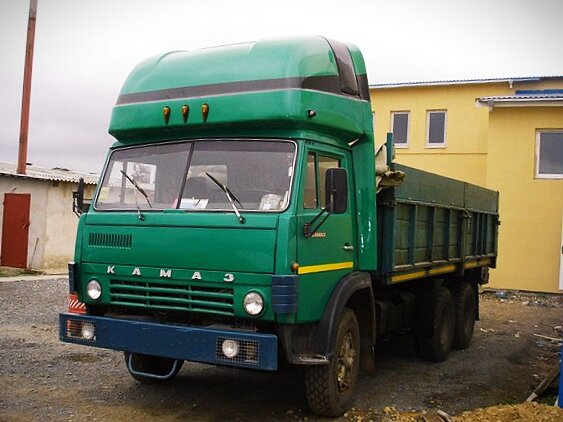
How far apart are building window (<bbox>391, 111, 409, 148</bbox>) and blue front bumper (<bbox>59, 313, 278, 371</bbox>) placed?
1556 centimetres

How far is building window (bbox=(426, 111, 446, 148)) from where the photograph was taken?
19.8 m

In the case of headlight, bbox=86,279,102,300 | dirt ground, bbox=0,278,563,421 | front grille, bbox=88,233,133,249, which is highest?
front grille, bbox=88,233,133,249

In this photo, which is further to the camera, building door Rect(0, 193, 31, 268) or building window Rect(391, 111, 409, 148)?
building window Rect(391, 111, 409, 148)

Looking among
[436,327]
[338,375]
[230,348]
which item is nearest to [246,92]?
[230,348]

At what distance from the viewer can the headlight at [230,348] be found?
504cm

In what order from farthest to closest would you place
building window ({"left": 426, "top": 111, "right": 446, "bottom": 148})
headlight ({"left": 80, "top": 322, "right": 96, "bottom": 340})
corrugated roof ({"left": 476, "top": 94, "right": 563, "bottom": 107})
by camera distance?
building window ({"left": 426, "top": 111, "right": 446, "bottom": 148}) → corrugated roof ({"left": 476, "top": 94, "right": 563, "bottom": 107}) → headlight ({"left": 80, "top": 322, "right": 96, "bottom": 340})

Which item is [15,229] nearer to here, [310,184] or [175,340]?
[175,340]

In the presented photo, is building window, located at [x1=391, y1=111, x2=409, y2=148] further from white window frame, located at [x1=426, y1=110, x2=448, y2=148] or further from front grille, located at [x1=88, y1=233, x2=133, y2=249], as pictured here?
front grille, located at [x1=88, y1=233, x2=133, y2=249]

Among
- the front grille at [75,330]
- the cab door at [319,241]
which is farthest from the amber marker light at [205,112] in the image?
the front grille at [75,330]

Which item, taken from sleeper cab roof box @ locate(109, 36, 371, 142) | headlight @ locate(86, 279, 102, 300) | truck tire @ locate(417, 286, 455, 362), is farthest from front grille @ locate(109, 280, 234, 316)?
truck tire @ locate(417, 286, 455, 362)

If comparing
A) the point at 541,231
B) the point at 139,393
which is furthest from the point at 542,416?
the point at 541,231

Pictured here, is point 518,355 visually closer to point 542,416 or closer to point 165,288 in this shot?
point 542,416

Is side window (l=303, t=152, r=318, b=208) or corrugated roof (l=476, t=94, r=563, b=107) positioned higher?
corrugated roof (l=476, t=94, r=563, b=107)

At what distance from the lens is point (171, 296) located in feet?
17.7
